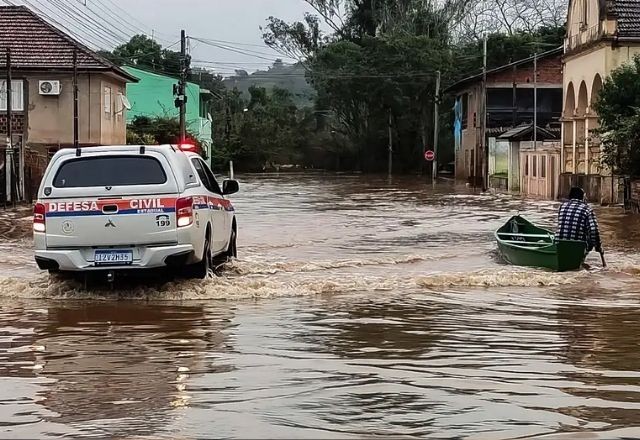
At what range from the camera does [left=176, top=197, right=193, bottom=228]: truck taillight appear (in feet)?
42.5

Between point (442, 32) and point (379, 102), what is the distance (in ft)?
34.1

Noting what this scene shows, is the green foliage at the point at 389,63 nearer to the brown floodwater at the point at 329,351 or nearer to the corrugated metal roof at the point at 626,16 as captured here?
the corrugated metal roof at the point at 626,16

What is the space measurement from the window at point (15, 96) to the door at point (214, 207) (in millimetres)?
30010

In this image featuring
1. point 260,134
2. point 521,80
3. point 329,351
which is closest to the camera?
Answer: point 329,351

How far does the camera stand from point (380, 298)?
13.8 meters

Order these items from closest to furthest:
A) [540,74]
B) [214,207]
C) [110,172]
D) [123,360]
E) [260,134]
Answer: [123,360] → [110,172] → [214,207] → [540,74] → [260,134]

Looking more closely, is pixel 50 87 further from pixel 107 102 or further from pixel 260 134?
pixel 260 134

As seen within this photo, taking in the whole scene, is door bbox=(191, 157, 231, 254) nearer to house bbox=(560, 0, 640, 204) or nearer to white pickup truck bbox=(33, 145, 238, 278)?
white pickup truck bbox=(33, 145, 238, 278)

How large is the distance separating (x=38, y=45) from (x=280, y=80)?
2828 inches

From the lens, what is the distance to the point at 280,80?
115 meters

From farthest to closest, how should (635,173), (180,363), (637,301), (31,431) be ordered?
(635,173) < (637,301) < (180,363) < (31,431)

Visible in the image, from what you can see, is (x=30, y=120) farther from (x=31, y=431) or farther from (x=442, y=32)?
(x=442, y=32)

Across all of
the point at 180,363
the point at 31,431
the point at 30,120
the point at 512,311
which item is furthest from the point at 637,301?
the point at 30,120

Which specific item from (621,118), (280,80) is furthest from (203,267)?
(280,80)
